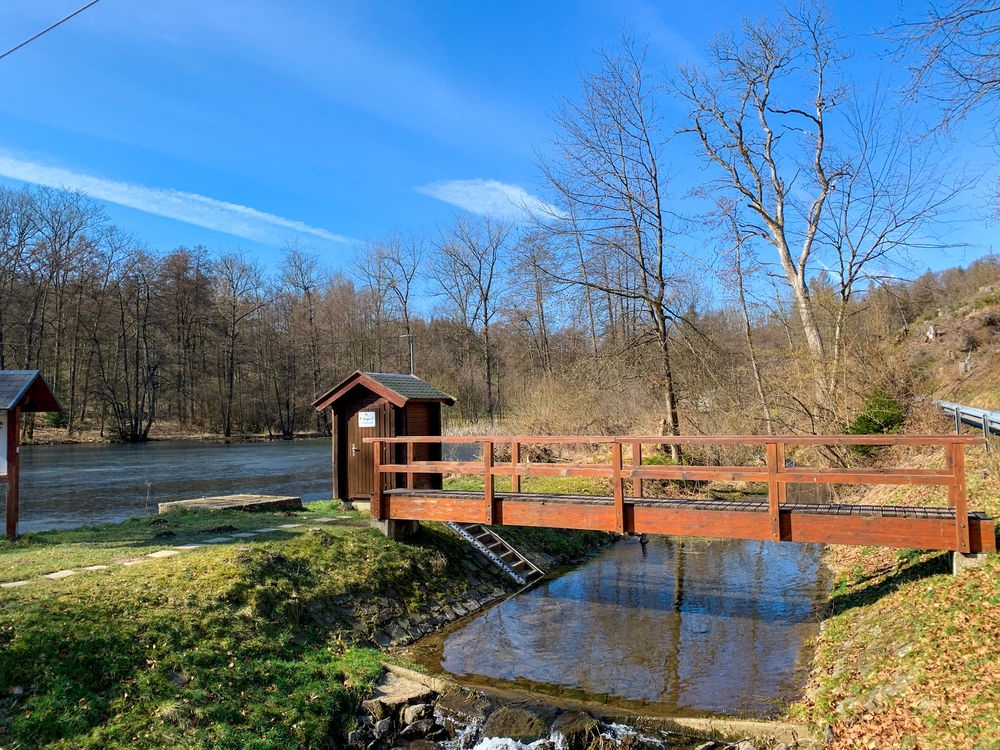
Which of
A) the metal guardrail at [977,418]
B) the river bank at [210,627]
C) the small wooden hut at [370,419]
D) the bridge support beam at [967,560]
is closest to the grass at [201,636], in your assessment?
the river bank at [210,627]

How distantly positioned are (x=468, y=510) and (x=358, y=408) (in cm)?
395

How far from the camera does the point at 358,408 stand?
1246 centimetres

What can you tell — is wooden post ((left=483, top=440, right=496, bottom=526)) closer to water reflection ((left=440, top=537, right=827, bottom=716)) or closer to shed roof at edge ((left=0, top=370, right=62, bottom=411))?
water reflection ((left=440, top=537, right=827, bottom=716))

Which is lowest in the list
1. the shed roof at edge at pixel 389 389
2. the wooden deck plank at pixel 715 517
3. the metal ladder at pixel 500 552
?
the metal ladder at pixel 500 552

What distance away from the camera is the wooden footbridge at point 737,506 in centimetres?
662

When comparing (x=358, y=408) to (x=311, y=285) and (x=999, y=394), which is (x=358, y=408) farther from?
(x=311, y=285)

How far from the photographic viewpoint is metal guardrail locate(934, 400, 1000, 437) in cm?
1016

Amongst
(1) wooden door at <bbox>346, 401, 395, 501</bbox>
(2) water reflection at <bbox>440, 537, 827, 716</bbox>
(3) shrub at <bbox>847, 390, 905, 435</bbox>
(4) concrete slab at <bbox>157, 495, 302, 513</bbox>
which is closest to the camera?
(2) water reflection at <bbox>440, 537, 827, 716</bbox>

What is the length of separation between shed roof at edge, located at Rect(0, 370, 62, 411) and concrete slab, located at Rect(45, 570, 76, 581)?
3.40 m

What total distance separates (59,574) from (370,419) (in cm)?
570

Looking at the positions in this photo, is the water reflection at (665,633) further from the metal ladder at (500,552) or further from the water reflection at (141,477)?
Result: the water reflection at (141,477)

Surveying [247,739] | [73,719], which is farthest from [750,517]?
[73,719]

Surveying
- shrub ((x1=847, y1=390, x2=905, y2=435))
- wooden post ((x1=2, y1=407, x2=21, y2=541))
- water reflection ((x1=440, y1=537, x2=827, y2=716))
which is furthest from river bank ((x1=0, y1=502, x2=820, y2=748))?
shrub ((x1=847, y1=390, x2=905, y2=435))

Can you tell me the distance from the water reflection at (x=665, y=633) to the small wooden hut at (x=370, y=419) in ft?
12.1
